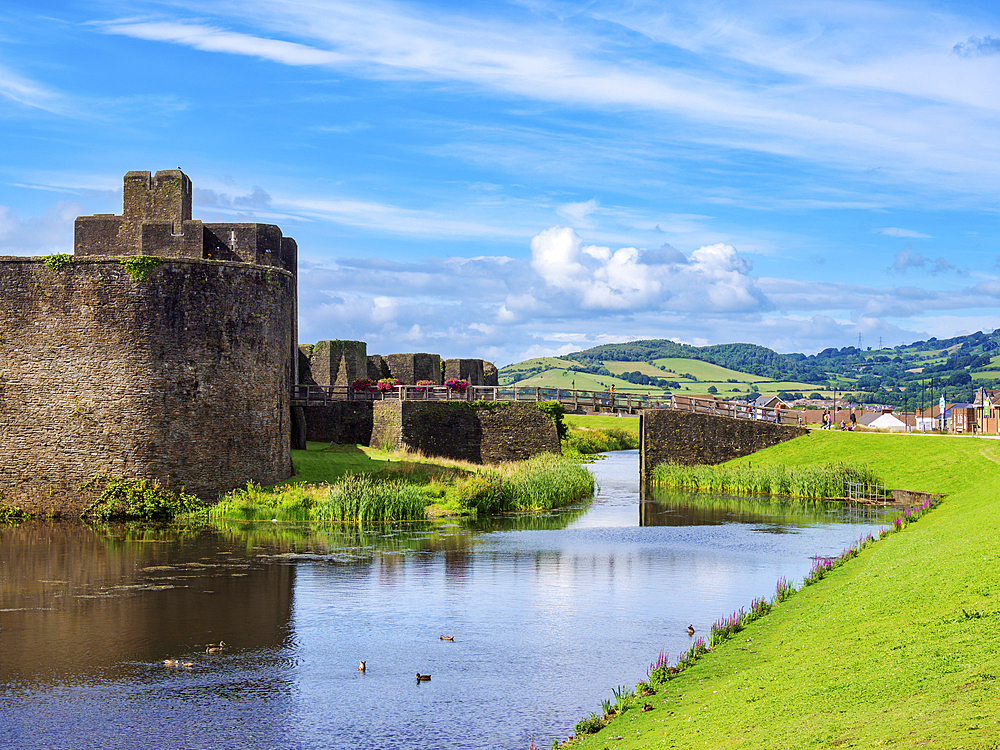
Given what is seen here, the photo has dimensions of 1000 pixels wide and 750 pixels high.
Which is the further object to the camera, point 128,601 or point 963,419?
point 963,419

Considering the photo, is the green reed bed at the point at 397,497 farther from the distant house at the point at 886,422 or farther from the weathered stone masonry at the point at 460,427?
the distant house at the point at 886,422

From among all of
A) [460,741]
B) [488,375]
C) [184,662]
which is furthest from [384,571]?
[488,375]

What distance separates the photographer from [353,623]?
17.4 metres

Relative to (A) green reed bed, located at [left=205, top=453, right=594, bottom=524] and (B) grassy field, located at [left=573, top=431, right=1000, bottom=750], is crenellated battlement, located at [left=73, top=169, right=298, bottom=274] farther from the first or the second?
(B) grassy field, located at [left=573, top=431, right=1000, bottom=750]

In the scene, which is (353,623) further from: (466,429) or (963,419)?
(963,419)

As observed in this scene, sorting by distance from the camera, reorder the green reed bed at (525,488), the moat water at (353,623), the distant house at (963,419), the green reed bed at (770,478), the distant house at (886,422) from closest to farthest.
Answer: the moat water at (353,623), the green reed bed at (525,488), the green reed bed at (770,478), the distant house at (963,419), the distant house at (886,422)

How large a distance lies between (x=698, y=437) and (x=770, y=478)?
7.75 metres

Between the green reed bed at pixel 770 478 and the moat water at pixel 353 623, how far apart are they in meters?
8.73

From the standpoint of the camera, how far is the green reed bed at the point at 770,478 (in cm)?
3897

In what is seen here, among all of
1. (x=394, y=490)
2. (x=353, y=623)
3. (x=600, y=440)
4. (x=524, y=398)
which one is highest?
(x=524, y=398)

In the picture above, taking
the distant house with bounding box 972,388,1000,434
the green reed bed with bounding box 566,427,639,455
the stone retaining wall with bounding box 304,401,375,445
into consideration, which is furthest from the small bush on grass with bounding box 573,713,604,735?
the distant house with bounding box 972,388,1000,434

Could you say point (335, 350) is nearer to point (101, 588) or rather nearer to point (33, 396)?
point (33, 396)

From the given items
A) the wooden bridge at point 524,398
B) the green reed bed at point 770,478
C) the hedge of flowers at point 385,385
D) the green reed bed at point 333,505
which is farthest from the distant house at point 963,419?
the green reed bed at point 333,505

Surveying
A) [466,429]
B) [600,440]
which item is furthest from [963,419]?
[466,429]
